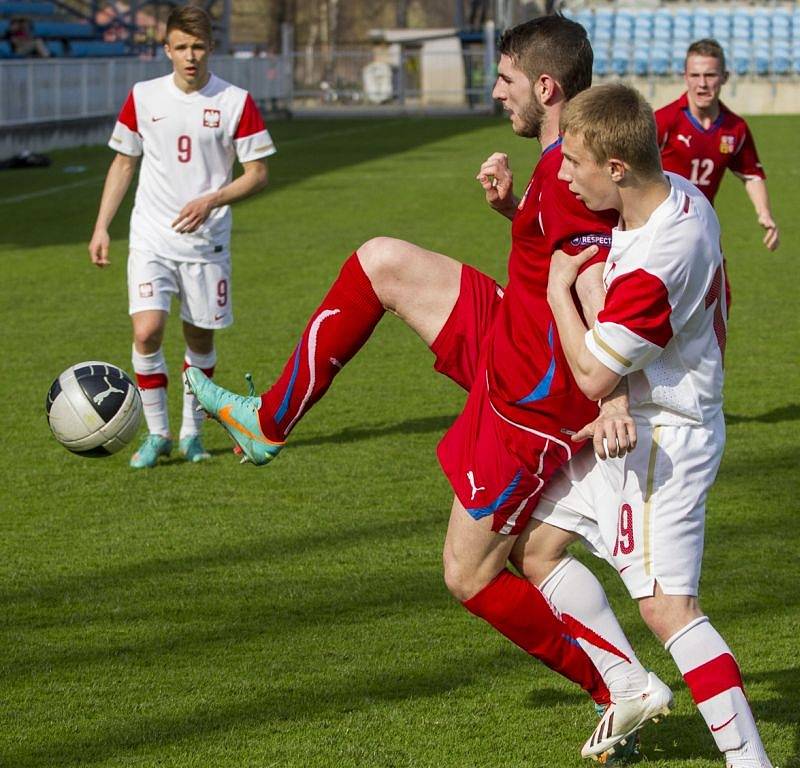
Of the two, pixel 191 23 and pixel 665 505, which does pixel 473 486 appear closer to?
pixel 665 505

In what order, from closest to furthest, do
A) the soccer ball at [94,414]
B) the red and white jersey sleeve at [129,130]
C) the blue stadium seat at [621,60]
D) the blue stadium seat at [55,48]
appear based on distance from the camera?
the soccer ball at [94,414] → the red and white jersey sleeve at [129,130] → the blue stadium seat at [55,48] → the blue stadium seat at [621,60]

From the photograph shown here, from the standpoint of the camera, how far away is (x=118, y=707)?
13.7 ft

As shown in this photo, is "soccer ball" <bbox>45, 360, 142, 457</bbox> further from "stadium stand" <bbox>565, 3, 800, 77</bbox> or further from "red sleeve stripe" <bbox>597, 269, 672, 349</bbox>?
"stadium stand" <bbox>565, 3, 800, 77</bbox>

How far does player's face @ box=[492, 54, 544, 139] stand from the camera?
3.75 metres

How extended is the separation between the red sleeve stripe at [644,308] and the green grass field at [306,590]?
1.26 m

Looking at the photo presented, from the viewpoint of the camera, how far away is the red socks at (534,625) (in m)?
3.81

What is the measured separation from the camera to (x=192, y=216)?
6.72m

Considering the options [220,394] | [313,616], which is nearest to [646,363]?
[220,394]

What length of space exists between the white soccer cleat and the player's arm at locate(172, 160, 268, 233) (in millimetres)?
3630

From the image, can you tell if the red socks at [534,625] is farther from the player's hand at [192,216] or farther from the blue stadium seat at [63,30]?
the blue stadium seat at [63,30]

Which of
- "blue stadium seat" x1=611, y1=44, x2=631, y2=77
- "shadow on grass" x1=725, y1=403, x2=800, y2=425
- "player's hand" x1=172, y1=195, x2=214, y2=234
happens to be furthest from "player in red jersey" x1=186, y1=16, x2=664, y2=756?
"blue stadium seat" x1=611, y1=44, x2=631, y2=77

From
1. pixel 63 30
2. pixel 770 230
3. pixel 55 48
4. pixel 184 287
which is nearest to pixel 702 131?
pixel 770 230

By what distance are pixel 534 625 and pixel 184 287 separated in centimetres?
369

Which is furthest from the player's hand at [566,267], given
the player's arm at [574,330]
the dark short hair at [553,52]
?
the dark short hair at [553,52]
